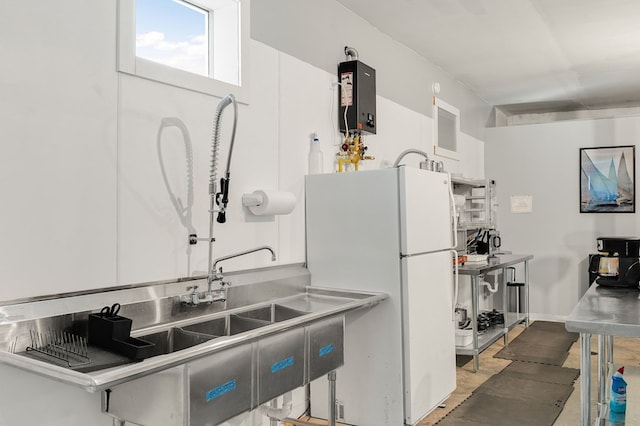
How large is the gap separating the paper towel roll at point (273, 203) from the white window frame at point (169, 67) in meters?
0.53

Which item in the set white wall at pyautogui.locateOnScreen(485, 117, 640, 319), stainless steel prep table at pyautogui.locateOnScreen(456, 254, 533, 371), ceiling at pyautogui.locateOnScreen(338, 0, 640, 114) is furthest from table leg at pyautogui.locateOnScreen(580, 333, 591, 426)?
white wall at pyautogui.locateOnScreen(485, 117, 640, 319)

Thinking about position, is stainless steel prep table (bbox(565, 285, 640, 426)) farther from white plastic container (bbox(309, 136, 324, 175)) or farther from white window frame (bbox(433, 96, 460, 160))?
white window frame (bbox(433, 96, 460, 160))

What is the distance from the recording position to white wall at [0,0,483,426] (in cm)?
Answer: 187

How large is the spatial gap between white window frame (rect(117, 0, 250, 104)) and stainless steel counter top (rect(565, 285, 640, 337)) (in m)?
1.94

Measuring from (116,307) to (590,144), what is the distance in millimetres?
6046

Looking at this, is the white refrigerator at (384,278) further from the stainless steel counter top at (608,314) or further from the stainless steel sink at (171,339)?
the stainless steel sink at (171,339)

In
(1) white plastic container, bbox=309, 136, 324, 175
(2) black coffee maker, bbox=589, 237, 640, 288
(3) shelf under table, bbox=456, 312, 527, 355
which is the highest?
(1) white plastic container, bbox=309, 136, 324, 175

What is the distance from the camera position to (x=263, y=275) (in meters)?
2.99

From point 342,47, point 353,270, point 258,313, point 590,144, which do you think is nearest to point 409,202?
→ point 353,270

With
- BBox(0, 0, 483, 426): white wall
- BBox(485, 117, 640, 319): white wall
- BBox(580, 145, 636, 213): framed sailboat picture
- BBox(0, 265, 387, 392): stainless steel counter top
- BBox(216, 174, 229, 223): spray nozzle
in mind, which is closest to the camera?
BBox(0, 265, 387, 392): stainless steel counter top

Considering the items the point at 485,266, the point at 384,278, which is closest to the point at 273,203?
the point at 384,278

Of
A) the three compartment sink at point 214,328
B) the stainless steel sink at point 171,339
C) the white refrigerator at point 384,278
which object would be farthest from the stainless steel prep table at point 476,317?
the stainless steel sink at point 171,339

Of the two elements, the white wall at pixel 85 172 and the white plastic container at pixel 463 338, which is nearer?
the white wall at pixel 85 172

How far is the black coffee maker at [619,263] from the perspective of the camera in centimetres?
285
